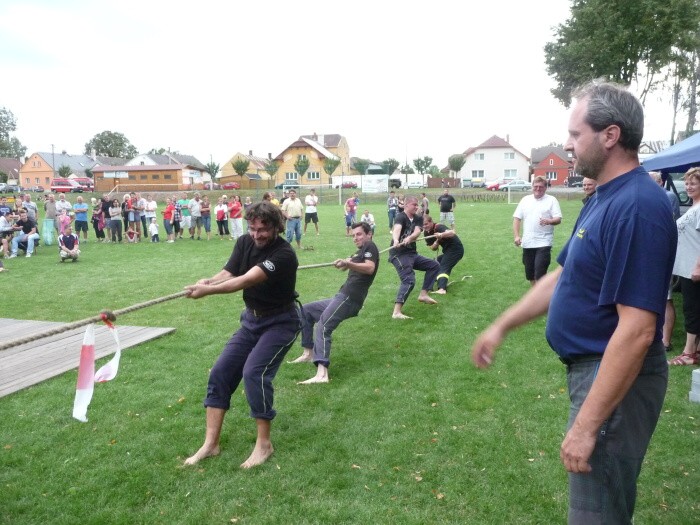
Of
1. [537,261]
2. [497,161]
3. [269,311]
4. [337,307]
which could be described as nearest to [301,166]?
[497,161]

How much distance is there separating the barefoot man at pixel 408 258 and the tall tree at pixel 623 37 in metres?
23.6

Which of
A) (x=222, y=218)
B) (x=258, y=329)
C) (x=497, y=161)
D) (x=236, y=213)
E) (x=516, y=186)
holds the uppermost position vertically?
(x=497, y=161)

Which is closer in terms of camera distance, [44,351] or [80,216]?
[44,351]

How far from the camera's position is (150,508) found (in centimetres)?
378

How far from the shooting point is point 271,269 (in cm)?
430

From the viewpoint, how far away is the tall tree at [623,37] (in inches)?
1118

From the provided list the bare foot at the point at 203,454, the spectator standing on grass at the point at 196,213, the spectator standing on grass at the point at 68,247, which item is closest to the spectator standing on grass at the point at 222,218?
the spectator standing on grass at the point at 196,213

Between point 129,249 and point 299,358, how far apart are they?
1347 cm

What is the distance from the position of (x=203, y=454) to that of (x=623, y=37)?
31476 millimetres

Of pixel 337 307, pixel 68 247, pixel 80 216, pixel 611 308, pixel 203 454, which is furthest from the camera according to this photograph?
pixel 80 216

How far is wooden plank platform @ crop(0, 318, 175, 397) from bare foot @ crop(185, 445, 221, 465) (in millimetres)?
2575

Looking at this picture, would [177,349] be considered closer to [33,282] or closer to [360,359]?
[360,359]

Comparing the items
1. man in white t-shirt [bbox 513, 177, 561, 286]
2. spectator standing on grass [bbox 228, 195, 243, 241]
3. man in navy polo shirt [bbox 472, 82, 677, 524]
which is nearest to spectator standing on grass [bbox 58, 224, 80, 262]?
spectator standing on grass [bbox 228, 195, 243, 241]

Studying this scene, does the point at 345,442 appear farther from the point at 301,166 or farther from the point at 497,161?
the point at 497,161
